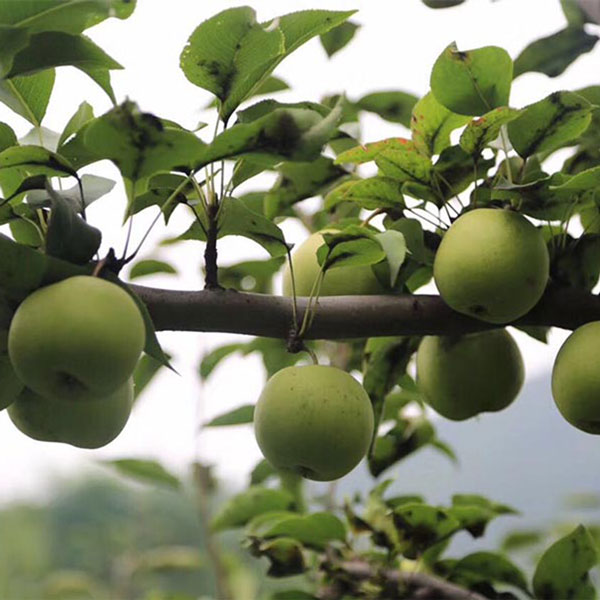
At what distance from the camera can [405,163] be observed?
0.75 metres

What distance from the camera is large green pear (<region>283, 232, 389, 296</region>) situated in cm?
81

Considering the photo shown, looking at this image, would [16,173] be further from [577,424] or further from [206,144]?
[577,424]

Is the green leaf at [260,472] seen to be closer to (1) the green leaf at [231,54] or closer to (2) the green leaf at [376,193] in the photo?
(2) the green leaf at [376,193]

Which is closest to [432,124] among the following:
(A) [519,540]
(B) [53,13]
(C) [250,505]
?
(B) [53,13]

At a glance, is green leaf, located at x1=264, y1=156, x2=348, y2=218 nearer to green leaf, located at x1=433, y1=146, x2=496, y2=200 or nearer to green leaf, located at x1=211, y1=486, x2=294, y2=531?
green leaf, located at x1=433, y1=146, x2=496, y2=200

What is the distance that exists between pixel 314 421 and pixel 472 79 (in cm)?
31

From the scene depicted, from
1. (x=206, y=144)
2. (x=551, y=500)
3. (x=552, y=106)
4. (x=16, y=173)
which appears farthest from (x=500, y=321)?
(x=551, y=500)

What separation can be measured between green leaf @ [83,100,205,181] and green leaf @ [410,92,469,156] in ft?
0.91

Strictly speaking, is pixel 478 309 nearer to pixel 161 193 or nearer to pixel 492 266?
pixel 492 266

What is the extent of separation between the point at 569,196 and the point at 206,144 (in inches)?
12.1

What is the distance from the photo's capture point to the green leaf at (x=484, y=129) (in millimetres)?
691

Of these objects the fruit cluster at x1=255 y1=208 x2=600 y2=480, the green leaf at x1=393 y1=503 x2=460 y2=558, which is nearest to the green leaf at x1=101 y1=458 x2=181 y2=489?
the green leaf at x1=393 y1=503 x2=460 y2=558

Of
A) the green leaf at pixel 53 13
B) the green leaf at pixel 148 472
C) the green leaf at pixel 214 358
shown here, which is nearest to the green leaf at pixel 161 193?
the green leaf at pixel 53 13

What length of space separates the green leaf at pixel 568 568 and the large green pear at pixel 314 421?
0.38 m
